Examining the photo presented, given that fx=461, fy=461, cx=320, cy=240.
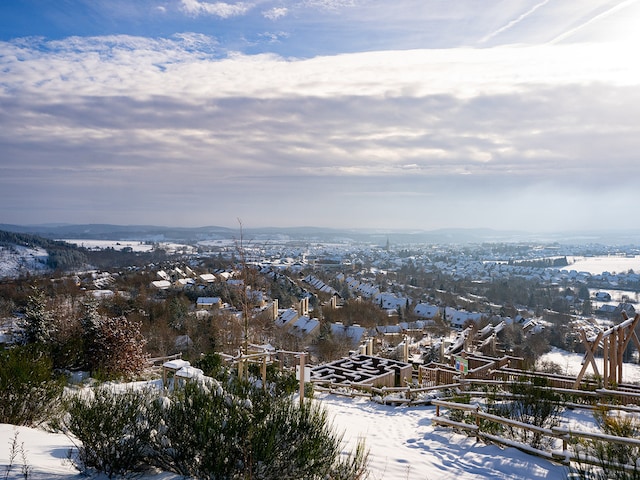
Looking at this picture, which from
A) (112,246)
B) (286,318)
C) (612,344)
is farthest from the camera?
(112,246)

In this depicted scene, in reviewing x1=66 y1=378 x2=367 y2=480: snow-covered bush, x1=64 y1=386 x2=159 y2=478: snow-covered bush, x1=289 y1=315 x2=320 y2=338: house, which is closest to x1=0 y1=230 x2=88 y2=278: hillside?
x1=289 y1=315 x2=320 y2=338: house

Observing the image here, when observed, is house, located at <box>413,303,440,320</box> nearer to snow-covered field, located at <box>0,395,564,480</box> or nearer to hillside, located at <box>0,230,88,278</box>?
snow-covered field, located at <box>0,395,564,480</box>

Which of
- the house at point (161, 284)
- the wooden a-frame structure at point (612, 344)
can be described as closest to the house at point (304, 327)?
the house at point (161, 284)

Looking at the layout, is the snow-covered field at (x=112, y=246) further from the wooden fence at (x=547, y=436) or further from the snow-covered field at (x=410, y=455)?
the wooden fence at (x=547, y=436)

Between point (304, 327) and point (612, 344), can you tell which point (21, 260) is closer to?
point (304, 327)

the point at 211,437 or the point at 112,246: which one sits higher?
the point at 211,437

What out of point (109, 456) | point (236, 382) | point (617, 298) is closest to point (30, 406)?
point (109, 456)

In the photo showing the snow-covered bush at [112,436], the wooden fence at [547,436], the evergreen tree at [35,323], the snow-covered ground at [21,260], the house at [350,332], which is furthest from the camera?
the snow-covered ground at [21,260]

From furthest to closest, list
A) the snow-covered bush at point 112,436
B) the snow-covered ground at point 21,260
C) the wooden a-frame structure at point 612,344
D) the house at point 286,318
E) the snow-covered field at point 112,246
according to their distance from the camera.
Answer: the snow-covered field at point 112,246 < the snow-covered ground at point 21,260 < the house at point 286,318 < the wooden a-frame structure at point 612,344 < the snow-covered bush at point 112,436

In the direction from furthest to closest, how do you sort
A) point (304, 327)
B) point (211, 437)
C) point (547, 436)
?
point (304, 327) < point (547, 436) < point (211, 437)

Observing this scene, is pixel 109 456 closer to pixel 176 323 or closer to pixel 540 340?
pixel 176 323

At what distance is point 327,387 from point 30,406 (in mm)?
8499

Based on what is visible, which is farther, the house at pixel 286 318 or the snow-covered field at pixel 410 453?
the house at pixel 286 318

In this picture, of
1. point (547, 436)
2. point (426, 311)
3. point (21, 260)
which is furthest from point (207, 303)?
point (21, 260)
